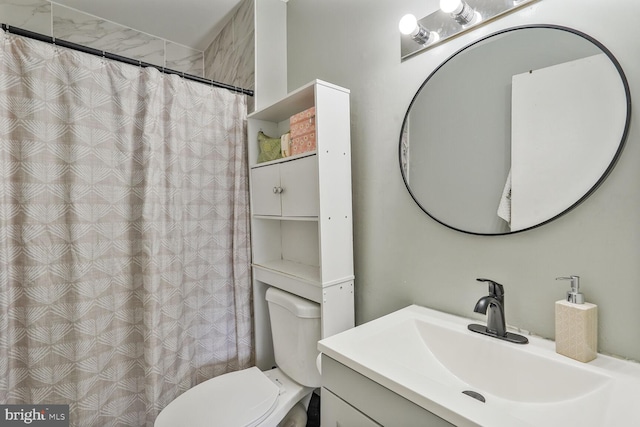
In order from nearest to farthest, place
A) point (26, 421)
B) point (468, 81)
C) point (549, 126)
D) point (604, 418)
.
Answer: point (604, 418) < point (549, 126) < point (468, 81) < point (26, 421)

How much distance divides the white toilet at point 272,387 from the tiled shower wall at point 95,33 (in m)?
1.90

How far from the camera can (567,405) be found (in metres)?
0.66

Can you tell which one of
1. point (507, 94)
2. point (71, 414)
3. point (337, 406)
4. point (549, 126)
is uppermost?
point (507, 94)

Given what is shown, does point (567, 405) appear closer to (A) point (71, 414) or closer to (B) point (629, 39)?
(B) point (629, 39)

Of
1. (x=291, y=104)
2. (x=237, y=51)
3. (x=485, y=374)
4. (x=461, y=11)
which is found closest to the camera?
(x=485, y=374)

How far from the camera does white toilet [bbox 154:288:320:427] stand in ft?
3.57

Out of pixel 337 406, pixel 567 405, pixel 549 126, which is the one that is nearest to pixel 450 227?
pixel 549 126

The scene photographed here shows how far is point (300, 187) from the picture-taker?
4.21ft

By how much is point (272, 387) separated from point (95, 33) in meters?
2.35

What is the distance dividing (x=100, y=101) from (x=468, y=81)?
145 cm

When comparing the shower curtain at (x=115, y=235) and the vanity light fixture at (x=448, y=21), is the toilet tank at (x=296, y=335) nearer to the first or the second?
the shower curtain at (x=115, y=235)

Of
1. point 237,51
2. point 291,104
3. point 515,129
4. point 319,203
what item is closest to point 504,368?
point 515,129

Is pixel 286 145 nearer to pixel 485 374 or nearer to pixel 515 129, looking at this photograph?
pixel 515 129

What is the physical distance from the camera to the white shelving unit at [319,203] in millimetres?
1179
